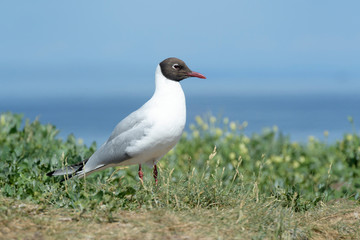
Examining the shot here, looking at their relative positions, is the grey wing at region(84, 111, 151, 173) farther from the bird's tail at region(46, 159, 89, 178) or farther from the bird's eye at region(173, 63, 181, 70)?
the bird's eye at region(173, 63, 181, 70)

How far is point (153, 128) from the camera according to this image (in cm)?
559

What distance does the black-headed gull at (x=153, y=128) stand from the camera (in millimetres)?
5621

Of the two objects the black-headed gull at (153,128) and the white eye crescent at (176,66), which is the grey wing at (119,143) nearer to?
the black-headed gull at (153,128)

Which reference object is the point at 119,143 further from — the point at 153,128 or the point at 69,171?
the point at 69,171

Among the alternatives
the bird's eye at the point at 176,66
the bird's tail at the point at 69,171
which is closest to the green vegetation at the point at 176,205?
the bird's tail at the point at 69,171

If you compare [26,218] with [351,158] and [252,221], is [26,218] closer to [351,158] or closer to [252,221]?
[252,221]

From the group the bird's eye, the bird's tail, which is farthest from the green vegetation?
the bird's eye

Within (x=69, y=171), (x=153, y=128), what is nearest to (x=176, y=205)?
(x=153, y=128)

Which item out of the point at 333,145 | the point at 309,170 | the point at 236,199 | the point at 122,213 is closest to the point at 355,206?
the point at 236,199

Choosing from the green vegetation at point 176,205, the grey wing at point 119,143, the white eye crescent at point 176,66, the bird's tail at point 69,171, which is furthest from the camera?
the white eye crescent at point 176,66

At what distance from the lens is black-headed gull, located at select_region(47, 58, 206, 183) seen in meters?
5.62

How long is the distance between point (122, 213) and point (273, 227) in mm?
1372

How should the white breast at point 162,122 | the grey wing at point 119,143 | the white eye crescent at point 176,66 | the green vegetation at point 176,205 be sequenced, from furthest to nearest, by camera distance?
the white eye crescent at point 176,66 → the grey wing at point 119,143 → the white breast at point 162,122 → the green vegetation at point 176,205

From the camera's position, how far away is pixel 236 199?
5.27 m
